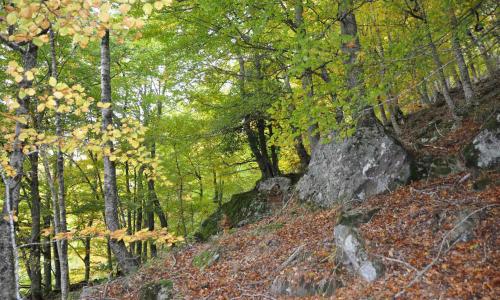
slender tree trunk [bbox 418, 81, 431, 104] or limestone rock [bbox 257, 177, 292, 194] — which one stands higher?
slender tree trunk [bbox 418, 81, 431, 104]

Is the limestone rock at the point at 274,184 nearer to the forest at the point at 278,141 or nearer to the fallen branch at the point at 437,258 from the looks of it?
the forest at the point at 278,141

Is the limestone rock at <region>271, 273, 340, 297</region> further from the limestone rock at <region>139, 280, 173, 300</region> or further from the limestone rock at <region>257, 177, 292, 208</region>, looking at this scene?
the limestone rock at <region>257, 177, 292, 208</region>

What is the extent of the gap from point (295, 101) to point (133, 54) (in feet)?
34.6

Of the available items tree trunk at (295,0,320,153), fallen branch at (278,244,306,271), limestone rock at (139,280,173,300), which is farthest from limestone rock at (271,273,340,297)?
limestone rock at (139,280,173,300)

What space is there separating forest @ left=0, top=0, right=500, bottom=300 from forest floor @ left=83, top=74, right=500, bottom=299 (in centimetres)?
4

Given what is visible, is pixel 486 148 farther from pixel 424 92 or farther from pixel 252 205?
pixel 424 92

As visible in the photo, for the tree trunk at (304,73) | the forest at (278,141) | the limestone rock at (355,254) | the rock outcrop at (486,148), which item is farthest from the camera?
the rock outcrop at (486,148)

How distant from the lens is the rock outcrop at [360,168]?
7461 mm

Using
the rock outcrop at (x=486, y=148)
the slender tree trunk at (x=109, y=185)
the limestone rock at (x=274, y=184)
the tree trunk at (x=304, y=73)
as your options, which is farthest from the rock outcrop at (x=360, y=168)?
the slender tree trunk at (x=109, y=185)

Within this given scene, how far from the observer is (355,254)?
5.27 metres

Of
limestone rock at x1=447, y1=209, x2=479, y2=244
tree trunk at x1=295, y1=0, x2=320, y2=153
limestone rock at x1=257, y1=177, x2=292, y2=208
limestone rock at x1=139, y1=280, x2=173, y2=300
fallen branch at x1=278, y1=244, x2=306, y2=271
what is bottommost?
limestone rock at x1=139, y1=280, x2=173, y2=300

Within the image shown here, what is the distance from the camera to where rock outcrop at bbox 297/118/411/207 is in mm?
7461

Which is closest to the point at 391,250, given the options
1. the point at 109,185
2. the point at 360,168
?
the point at 360,168

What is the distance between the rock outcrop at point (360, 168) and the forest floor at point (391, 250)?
1.29 feet
